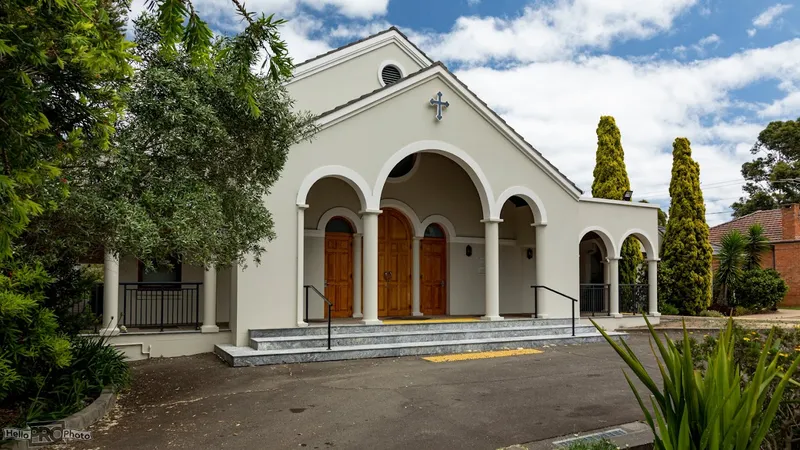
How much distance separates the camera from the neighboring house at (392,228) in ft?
37.6

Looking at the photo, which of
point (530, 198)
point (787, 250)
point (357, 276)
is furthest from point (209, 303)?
point (787, 250)

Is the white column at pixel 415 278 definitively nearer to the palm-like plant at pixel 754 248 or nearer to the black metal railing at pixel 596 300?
the black metal railing at pixel 596 300

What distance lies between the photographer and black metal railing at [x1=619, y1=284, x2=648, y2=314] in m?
17.4

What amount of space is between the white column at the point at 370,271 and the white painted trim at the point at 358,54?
4.49m

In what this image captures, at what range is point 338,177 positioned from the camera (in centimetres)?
1214

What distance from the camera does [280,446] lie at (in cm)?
565

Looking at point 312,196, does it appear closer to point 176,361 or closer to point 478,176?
point 478,176

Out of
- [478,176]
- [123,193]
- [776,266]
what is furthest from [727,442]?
[776,266]

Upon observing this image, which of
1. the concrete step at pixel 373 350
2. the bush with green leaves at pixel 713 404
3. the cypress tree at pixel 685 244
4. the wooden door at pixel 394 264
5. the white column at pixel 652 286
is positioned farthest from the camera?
the cypress tree at pixel 685 244

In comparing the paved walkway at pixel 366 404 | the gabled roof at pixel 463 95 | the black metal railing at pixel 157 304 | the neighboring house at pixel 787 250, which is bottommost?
the paved walkway at pixel 366 404

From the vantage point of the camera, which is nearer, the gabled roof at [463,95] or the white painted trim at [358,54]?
the gabled roof at [463,95]

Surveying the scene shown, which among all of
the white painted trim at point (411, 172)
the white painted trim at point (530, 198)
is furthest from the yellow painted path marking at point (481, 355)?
the white painted trim at point (411, 172)

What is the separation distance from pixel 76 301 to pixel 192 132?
9.43 feet

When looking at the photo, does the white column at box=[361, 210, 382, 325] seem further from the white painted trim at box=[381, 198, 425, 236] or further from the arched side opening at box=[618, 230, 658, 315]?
the arched side opening at box=[618, 230, 658, 315]
